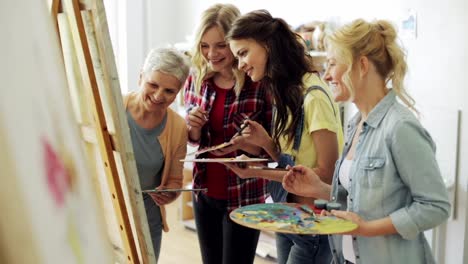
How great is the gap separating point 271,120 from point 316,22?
1.71m

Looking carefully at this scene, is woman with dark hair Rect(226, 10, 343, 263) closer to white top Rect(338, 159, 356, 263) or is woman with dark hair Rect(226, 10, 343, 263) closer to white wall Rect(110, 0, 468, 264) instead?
white top Rect(338, 159, 356, 263)

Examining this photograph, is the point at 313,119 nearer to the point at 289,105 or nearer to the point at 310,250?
the point at 289,105

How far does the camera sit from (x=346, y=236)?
154 cm

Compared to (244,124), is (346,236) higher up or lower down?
lower down

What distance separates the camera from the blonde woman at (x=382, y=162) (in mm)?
1344

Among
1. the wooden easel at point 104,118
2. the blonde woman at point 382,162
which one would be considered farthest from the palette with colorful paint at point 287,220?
the wooden easel at point 104,118

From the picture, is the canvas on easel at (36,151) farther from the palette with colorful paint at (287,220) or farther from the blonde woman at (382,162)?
the blonde woman at (382,162)

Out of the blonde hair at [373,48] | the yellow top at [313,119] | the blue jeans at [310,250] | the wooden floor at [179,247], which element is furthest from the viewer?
the wooden floor at [179,247]

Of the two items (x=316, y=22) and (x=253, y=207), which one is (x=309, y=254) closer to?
(x=253, y=207)

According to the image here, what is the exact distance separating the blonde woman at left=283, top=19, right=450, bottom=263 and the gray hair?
49 centimetres

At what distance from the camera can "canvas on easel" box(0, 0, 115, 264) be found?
51cm

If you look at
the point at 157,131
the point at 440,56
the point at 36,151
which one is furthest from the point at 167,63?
the point at 440,56

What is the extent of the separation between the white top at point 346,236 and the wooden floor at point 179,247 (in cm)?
205

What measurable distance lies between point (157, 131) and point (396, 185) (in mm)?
748
